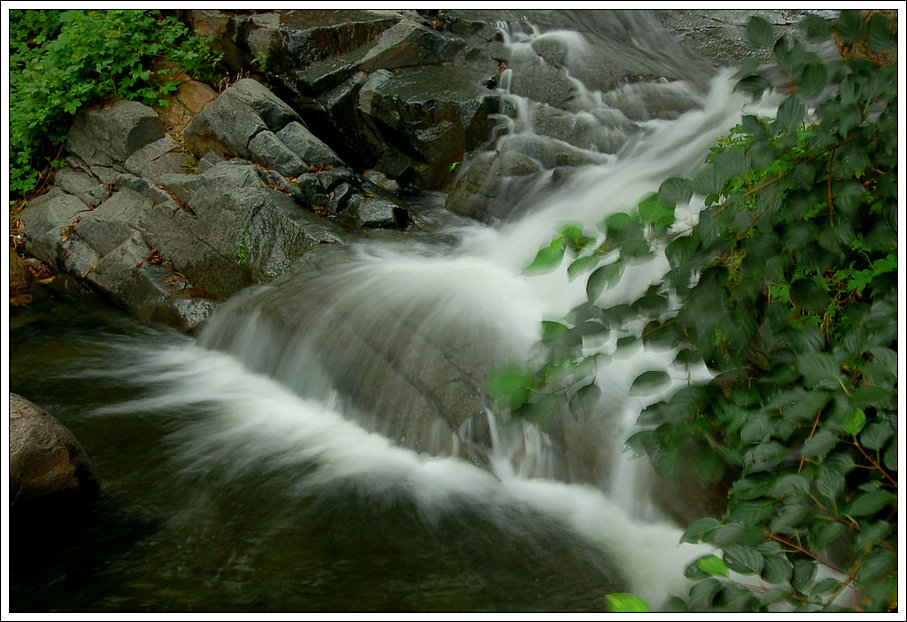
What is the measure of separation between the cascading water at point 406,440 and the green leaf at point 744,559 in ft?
1.75

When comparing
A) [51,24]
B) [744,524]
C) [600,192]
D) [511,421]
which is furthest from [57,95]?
[744,524]

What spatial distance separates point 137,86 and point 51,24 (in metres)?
1.63

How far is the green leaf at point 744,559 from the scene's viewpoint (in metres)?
1.65

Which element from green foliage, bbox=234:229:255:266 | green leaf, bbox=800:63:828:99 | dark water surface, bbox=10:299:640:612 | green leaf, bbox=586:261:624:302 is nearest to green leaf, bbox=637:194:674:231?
green leaf, bbox=586:261:624:302

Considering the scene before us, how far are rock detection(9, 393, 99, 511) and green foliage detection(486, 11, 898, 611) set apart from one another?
96.2 inches

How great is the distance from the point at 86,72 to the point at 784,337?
7.49 meters

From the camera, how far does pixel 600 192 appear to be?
5.98 m

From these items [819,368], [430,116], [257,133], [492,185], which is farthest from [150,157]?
[819,368]

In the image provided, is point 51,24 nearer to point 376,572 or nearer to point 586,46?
point 586,46

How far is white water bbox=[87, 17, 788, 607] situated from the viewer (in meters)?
3.48

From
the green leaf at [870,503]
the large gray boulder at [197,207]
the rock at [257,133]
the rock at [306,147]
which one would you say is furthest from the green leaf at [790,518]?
the rock at [306,147]

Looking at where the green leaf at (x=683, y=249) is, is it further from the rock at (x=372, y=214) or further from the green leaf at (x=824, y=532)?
the rock at (x=372, y=214)

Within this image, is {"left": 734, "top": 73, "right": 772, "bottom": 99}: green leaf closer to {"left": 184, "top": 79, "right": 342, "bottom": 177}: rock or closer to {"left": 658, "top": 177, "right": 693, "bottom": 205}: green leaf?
{"left": 658, "top": 177, "right": 693, "bottom": 205}: green leaf

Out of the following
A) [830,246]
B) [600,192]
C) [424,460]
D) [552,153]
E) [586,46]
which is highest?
[586,46]
